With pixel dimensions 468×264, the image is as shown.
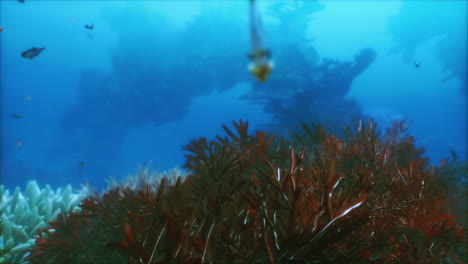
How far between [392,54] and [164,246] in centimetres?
3336

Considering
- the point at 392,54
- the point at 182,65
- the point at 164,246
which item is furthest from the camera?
the point at 182,65

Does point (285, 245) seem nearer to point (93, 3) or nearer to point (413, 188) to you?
point (413, 188)

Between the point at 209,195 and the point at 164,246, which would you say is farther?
the point at 209,195

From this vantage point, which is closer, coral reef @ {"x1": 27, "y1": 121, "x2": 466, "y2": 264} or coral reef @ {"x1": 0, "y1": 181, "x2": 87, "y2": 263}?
coral reef @ {"x1": 27, "y1": 121, "x2": 466, "y2": 264}

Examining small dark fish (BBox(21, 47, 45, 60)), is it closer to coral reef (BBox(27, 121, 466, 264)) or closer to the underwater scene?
the underwater scene

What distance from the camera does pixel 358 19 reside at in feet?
85.0

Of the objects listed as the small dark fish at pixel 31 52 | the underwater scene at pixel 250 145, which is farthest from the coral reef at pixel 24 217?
the small dark fish at pixel 31 52

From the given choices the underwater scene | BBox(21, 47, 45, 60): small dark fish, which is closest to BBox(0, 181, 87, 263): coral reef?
the underwater scene

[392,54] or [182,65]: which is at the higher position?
[182,65]

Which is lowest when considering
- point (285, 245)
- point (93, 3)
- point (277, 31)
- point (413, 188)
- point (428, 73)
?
point (285, 245)

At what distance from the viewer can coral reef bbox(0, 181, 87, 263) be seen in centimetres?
310

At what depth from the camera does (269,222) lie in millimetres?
1082

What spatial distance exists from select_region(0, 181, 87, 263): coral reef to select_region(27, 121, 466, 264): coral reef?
102cm

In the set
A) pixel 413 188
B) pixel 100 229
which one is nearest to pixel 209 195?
pixel 100 229
